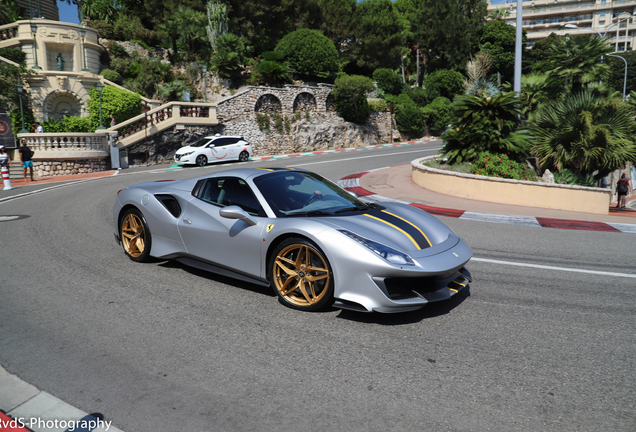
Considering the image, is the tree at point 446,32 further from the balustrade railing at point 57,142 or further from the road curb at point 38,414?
the road curb at point 38,414

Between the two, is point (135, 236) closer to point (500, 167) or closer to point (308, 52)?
point (500, 167)

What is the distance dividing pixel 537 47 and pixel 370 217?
6968 centimetres

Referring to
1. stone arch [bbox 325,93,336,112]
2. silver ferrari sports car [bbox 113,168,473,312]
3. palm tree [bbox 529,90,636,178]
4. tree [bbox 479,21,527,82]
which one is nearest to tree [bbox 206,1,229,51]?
stone arch [bbox 325,93,336,112]

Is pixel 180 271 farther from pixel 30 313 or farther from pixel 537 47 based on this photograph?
pixel 537 47

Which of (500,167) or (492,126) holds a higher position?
(492,126)

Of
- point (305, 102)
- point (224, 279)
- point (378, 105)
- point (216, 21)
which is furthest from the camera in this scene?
point (378, 105)

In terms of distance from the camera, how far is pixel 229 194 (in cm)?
543

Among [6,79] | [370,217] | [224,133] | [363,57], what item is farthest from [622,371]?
[363,57]

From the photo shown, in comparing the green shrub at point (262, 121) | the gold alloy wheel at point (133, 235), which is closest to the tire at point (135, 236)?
the gold alloy wheel at point (133, 235)

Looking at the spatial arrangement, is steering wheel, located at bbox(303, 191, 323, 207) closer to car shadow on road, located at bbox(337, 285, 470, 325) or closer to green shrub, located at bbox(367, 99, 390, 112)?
car shadow on road, located at bbox(337, 285, 470, 325)

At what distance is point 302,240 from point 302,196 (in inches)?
35.4

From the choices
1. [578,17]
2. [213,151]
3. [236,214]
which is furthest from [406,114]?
[578,17]

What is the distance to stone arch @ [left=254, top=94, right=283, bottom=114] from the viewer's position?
33688mm

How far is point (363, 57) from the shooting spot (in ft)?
146
